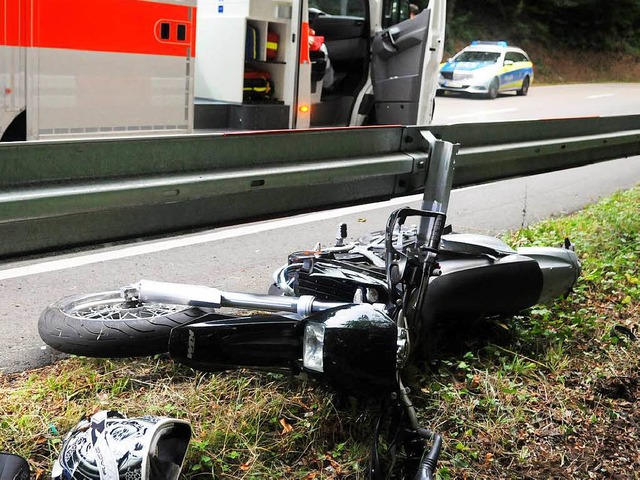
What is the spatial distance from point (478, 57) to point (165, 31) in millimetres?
21860

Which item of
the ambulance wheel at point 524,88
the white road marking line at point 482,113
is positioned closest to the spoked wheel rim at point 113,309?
the white road marking line at point 482,113

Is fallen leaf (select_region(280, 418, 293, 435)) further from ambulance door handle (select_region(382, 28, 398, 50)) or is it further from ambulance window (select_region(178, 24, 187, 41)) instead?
ambulance door handle (select_region(382, 28, 398, 50))

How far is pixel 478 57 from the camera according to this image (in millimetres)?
27484

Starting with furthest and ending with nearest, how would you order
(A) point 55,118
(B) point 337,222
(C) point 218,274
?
(B) point 337,222
(A) point 55,118
(C) point 218,274

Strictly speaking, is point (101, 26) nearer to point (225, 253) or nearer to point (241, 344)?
point (225, 253)

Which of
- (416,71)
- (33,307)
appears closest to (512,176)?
(33,307)

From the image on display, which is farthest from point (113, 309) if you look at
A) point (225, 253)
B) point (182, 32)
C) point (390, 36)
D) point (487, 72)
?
point (487, 72)

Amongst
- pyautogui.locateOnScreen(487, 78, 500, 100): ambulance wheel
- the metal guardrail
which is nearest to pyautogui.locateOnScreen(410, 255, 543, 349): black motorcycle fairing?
the metal guardrail

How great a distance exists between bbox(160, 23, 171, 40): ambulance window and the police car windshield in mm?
21260

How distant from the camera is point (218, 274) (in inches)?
245

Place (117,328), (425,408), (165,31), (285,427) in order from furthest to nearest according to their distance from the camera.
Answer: (165,31)
(117,328)
(425,408)
(285,427)

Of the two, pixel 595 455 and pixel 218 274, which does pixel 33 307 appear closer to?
pixel 218 274

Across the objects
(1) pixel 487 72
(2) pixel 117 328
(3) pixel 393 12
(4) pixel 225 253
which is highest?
(3) pixel 393 12

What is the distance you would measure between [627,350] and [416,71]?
534 cm
